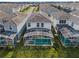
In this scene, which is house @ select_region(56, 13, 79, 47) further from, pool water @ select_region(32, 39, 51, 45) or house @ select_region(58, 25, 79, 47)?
pool water @ select_region(32, 39, 51, 45)

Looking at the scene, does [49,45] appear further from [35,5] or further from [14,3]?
[14,3]

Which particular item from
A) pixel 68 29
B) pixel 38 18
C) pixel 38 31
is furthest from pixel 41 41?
pixel 68 29

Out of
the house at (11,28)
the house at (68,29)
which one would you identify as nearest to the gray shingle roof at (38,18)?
the house at (11,28)

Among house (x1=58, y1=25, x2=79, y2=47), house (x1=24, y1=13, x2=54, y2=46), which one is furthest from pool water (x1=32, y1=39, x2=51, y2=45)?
house (x1=58, y1=25, x2=79, y2=47)

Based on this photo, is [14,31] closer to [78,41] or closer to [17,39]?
[17,39]

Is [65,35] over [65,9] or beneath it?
beneath

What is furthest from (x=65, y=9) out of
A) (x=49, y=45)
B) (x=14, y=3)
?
(x=14, y=3)

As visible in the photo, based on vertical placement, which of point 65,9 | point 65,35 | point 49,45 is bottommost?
point 49,45
